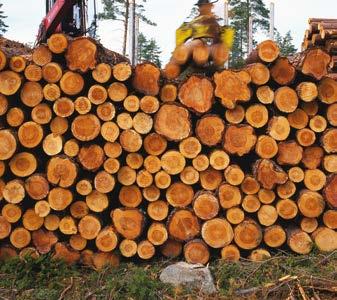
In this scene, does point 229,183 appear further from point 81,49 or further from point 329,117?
point 81,49

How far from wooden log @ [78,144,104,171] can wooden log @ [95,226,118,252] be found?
649 millimetres

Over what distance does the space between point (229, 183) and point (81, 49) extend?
195 cm

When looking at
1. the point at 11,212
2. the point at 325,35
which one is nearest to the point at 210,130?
the point at 11,212

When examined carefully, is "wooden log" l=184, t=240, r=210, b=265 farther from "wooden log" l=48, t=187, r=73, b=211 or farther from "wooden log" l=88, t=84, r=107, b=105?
"wooden log" l=88, t=84, r=107, b=105

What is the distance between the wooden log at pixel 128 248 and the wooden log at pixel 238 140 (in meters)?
1.32

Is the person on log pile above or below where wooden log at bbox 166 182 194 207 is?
above

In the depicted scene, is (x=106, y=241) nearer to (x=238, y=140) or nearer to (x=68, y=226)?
(x=68, y=226)

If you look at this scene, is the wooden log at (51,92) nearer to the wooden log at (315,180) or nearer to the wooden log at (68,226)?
the wooden log at (68,226)

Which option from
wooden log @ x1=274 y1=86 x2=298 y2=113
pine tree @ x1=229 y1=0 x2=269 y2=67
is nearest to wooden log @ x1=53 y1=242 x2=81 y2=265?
wooden log @ x1=274 y1=86 x2=298 y2=113

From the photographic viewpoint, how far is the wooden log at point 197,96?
15.4 feet

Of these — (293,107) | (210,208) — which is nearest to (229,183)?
(210,208)

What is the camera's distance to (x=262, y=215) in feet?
15.6

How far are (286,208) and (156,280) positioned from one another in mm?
1490

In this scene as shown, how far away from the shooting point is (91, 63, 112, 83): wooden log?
15.1 ft
